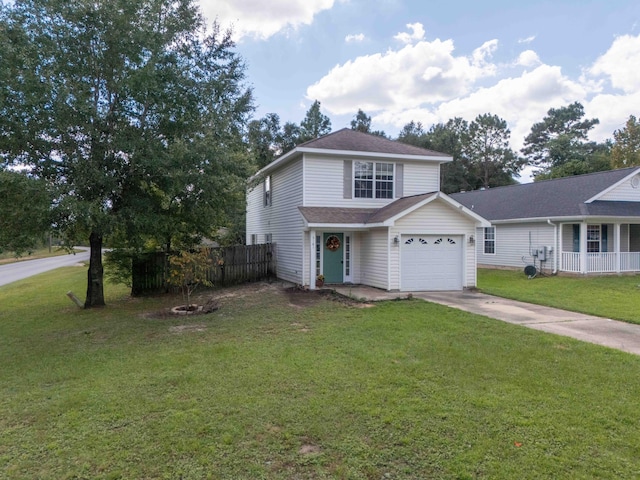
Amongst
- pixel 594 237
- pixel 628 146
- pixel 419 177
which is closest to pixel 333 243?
pixel 419 177

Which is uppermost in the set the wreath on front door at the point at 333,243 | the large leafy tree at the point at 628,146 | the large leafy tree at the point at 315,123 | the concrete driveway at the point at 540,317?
the large leafy tree at the point at 315,123

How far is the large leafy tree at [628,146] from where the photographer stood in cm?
3291

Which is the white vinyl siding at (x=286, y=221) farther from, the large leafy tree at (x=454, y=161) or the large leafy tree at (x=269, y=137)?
the large leafy tree at (x=454, y=161)

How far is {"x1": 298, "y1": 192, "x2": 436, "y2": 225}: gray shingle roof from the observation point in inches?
494

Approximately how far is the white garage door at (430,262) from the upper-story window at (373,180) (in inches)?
105

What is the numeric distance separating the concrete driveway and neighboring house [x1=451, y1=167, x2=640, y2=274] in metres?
7.33

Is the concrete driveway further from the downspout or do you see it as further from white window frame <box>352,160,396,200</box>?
the downspout

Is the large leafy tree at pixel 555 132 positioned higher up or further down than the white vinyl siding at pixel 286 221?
higher up

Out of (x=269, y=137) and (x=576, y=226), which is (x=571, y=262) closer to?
(x=576, y=226)

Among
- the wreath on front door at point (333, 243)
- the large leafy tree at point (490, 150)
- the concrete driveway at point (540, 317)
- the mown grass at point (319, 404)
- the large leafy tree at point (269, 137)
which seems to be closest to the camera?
the mown grass at point (319, 404)

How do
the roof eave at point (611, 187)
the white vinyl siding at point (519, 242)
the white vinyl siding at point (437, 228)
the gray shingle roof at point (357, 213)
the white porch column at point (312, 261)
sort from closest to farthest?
the white vinyl siding at point (437, 228) < the gray shingle roof at point (357, 213) < the white porch column at point (312, 261) < the roof eave at point (611, 187) < the white vinyl siding at point (519, 242)

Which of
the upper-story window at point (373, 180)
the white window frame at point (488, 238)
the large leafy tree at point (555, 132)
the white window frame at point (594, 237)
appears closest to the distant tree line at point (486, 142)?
the large leafy tree at point (555, 132)

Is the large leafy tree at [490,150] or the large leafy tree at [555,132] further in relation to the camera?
the large leafy tree at [555,132]

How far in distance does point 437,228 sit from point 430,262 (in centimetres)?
114
